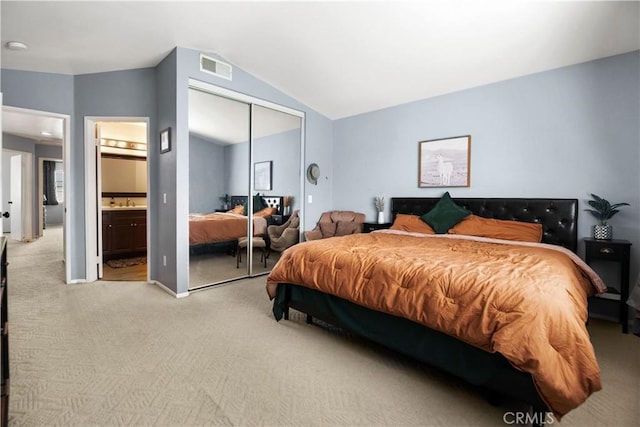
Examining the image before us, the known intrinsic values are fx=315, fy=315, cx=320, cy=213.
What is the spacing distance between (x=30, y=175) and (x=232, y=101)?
6725 mm

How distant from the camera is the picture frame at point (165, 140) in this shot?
370cm

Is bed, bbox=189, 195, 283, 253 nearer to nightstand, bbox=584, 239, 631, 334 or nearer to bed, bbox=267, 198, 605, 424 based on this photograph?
bed, bbox=267, 198, 605, 424

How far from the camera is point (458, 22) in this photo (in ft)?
9.53

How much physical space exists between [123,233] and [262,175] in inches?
113

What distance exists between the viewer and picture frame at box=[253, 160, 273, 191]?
4391 millimetres

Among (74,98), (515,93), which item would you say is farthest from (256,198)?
(515,93)

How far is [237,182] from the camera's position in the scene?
13.9ft

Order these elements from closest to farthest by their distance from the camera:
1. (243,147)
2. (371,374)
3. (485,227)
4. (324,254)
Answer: (371,374)
(324,254)
(485,227)
(243,147)

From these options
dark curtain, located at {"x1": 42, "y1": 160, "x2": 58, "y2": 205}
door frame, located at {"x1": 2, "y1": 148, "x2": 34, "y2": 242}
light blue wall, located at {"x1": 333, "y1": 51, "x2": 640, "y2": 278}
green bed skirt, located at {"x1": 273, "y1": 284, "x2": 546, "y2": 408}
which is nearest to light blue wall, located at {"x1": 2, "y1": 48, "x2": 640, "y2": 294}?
light blue wall, located at {"x1": 333, "y1": 51, "x2": 640, "y2": 278}

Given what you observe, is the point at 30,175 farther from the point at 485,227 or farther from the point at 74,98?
the point at 485,227

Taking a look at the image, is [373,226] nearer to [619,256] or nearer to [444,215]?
[444,215]

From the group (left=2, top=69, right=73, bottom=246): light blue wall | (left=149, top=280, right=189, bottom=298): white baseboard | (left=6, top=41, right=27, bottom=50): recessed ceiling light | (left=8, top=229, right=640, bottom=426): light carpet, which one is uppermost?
(left=6, top=41, right=27, bottom=50): recessed ceiling light

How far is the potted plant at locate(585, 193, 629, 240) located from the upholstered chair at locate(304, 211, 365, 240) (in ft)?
9.15

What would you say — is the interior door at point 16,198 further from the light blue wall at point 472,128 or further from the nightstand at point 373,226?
the nightstand at point 373,226
